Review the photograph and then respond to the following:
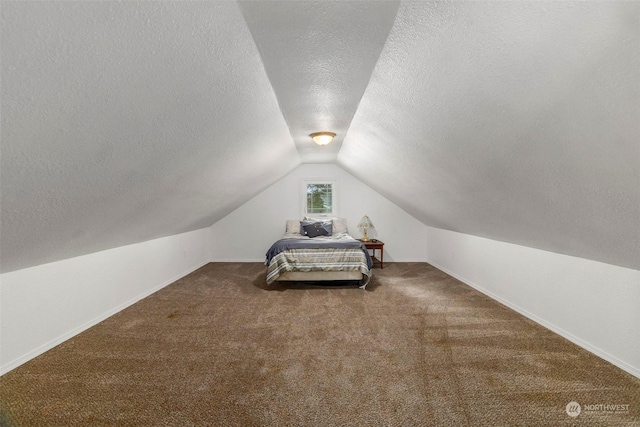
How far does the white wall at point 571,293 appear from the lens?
2.13 m

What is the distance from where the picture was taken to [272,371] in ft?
6.98

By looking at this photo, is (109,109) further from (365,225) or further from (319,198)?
(319,198)

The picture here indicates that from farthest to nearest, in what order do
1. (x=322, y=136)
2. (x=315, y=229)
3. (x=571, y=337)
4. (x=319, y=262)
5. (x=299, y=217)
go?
1. (x=299, y=217)
2. (x=315, y=229)
3. (x=319, y=262)
4. (x=322, y=136)
5. (x=571, y=337)

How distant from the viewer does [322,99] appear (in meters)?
2.36

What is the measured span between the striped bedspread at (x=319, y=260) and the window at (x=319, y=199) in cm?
202

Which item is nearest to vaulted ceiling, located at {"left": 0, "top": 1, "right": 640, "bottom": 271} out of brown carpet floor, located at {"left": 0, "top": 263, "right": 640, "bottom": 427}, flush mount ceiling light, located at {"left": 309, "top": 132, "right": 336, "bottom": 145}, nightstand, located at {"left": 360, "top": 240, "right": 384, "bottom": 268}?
flush mount ceiling light, located at {"left": 309, "top": 132, "right": 336, "bottom": 145}

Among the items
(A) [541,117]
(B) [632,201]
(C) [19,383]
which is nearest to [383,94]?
(A) [541,117]

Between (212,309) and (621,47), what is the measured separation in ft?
11.8

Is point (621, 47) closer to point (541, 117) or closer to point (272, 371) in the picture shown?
point (541, 117)

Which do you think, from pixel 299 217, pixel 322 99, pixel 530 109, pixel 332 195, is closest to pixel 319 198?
pixel 332 195

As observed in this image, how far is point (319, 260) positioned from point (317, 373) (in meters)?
2.14

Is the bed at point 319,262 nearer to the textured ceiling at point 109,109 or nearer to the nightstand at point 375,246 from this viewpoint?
the nightstand at point 375,246

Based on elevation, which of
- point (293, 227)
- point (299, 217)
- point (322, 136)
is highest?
point (322, 136)

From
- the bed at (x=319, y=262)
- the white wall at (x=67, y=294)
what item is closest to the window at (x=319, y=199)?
the bed at (x=319, y=262)
